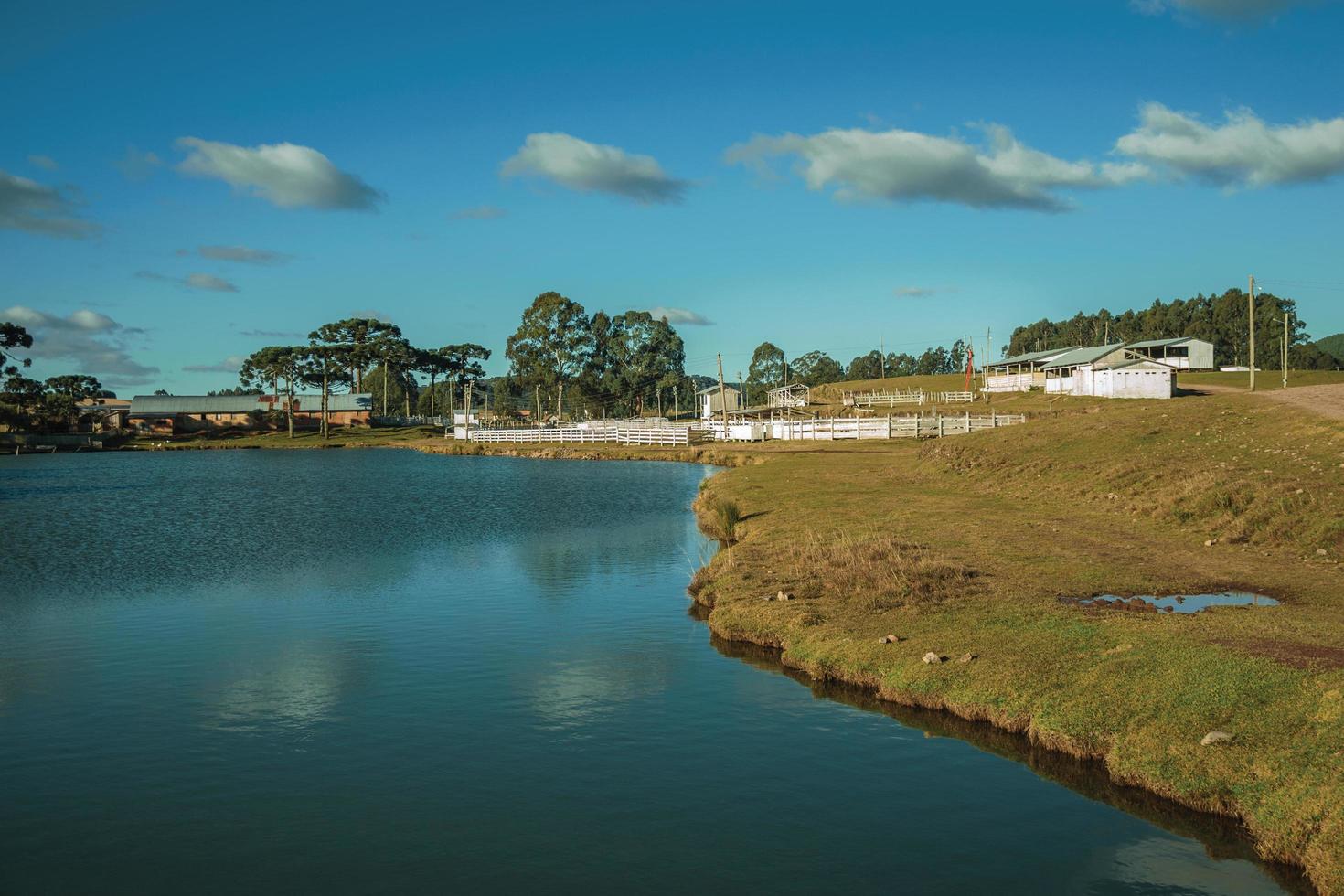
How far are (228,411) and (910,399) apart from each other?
123m

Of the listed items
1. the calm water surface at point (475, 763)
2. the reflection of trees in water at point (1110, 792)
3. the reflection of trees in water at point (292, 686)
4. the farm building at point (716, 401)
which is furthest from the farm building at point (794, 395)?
the reflection of trees in water at point (1110, 792)

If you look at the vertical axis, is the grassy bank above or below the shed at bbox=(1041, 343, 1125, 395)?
below

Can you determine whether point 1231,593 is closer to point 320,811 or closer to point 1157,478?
point 1157,478

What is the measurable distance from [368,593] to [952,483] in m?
28.2

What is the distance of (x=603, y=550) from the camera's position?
3819 centimetres

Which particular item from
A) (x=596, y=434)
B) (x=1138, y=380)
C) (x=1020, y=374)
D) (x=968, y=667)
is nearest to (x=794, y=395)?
(x=1020, y=374)

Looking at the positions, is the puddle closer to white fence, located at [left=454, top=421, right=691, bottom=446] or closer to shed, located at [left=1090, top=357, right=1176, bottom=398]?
white fence, located at [left=454, top=421, right=691, bottom=446]

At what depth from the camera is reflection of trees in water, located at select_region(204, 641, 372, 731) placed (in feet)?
57.8

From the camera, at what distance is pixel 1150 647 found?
16.6m

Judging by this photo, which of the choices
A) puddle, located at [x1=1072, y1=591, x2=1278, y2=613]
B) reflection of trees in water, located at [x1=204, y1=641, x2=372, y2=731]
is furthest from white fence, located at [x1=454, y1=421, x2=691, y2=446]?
puddle, located at [x1=1072, y1=591, x2=1278, y2=613]

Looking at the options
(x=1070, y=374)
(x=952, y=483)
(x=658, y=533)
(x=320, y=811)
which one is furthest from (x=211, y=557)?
(x=1070, y=374)

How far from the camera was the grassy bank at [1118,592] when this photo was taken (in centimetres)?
1309

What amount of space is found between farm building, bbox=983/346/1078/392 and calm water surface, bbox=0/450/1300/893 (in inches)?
4522

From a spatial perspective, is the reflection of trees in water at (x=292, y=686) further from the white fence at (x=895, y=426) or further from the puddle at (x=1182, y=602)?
the white fence at (x=895, y=426)
